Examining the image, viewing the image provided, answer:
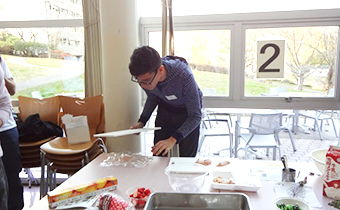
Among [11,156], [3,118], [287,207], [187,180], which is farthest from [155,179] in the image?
[11,156]

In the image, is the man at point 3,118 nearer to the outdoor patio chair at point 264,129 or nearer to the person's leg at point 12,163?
the person's leg at point 12,163

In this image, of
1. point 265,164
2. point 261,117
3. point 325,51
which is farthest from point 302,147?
point 265,164

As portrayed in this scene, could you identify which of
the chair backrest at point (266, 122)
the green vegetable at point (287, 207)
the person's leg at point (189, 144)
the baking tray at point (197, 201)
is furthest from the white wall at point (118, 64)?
the chair backrest at point (266, 122)

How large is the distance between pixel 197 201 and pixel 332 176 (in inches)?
23.0

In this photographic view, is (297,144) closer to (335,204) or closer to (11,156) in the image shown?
(335,204)

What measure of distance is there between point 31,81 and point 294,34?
2.84m

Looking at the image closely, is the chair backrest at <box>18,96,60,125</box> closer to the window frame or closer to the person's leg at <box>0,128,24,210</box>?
the person's leg at <box>0,128,24,210</box>

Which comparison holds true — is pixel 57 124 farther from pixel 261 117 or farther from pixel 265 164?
pixel 261 117

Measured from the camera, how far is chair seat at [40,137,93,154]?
2.07 metres

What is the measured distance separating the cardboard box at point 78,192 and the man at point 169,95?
38 centimetres

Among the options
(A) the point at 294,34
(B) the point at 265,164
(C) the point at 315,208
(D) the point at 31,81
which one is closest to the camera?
(C) the point at 315,208

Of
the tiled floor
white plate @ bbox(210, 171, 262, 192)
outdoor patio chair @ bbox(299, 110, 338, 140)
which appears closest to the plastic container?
white plate @ bbox(210, 171, 262, 192)

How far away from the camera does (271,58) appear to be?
2441mm

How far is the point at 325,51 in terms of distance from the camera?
2414 millimetres
